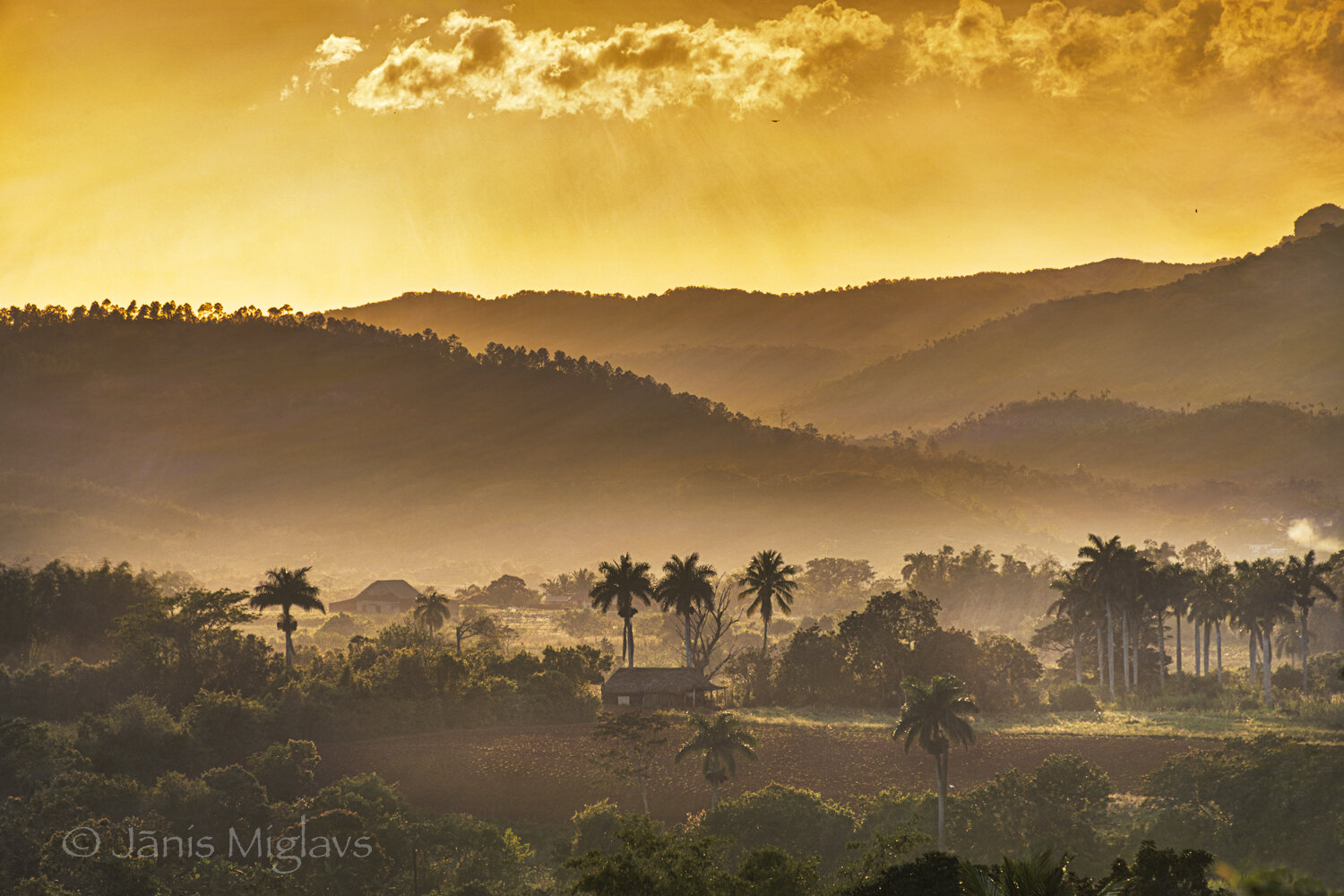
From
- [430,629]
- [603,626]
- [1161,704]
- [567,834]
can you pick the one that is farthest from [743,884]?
[603,626]

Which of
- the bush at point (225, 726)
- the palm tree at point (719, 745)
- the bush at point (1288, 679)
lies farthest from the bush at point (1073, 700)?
the bush at point (225, 726)

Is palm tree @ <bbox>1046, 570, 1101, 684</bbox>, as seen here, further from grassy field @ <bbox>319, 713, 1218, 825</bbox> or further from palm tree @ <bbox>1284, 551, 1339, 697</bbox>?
grassy field @ <bbox>319, 713, 1218, 825</bbox>

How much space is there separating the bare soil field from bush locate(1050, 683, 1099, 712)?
707 inches

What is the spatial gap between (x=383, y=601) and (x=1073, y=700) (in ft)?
389

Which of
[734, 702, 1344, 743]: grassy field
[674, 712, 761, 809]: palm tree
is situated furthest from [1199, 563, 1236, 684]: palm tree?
[674, 712, 761, 809]: palm tree

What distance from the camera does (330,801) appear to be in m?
67.0

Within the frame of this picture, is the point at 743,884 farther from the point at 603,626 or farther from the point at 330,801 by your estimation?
the point at 603,626

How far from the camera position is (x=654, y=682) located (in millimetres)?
99000

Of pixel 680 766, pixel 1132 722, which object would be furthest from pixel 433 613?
pixel 1132 722

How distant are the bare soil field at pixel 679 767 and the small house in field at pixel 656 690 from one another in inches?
451

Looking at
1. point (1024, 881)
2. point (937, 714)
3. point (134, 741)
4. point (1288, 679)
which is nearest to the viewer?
point (1024, 881)

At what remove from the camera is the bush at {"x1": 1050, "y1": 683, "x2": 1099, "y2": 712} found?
99.2m

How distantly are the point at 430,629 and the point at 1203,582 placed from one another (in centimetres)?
8041

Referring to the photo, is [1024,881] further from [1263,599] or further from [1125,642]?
[1125,642]
